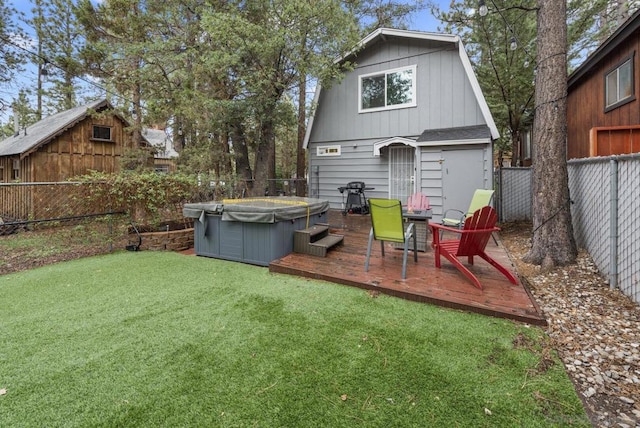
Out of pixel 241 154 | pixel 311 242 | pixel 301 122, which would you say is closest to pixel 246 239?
pixel 311 242

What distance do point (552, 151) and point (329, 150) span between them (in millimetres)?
6809

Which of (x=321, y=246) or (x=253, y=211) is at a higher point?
(x=253, y=211)

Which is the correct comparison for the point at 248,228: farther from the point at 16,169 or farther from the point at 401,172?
the point at 16,169

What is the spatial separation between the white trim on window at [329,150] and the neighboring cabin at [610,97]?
6.30 metres

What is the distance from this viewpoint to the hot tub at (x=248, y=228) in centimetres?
467

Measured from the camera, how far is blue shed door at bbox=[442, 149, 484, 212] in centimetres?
729

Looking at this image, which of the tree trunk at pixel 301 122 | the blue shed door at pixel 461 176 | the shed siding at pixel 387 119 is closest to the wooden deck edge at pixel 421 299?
the blue shed door at pixel 461 176

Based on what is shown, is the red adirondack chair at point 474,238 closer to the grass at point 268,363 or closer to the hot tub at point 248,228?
the grass at point 268,363

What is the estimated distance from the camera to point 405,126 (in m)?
8.91

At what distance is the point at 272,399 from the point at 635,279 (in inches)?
140

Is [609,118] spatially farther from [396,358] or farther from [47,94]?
[47,94]

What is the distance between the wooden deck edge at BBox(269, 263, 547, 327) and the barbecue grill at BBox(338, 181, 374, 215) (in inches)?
204

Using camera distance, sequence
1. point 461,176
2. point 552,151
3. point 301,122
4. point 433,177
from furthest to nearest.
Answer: point 301,122, point 433,177, point 461,176, point 552,151

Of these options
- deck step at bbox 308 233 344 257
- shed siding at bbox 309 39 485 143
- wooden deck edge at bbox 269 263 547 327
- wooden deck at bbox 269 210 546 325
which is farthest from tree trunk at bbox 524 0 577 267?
shed siding at bbox 309 39 485 143
